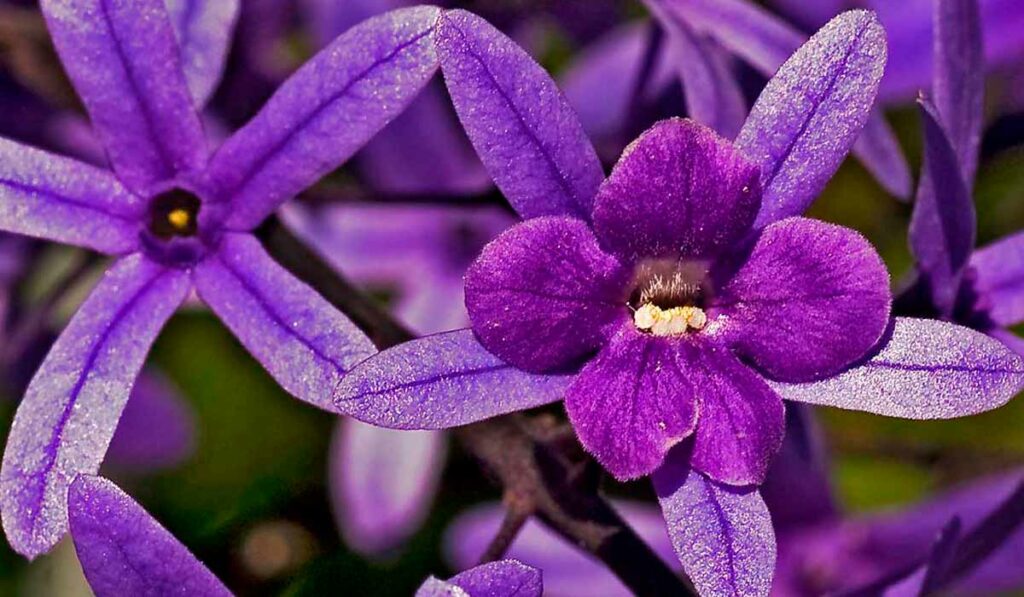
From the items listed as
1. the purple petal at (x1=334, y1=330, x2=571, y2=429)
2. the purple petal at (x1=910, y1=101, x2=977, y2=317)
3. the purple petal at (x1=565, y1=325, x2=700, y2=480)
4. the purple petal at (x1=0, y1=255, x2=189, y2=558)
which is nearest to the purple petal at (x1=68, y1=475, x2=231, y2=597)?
the purple petal at (x1=0, y1=255, x2=189, y2=558)

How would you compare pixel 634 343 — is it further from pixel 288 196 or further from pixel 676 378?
pixel 288 196

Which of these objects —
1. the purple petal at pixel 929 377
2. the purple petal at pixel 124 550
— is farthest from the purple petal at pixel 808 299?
the purple petal at pixel 124 550

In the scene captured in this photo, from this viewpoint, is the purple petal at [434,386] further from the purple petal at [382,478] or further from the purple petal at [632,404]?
the purple petal at [382,478]

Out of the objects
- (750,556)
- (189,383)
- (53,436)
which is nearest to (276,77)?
(189,383)

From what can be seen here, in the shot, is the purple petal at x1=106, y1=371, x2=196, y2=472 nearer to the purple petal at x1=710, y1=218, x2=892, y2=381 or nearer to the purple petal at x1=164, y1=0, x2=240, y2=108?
the purple petal at x1=164, y1=0, x2=240, y2=108

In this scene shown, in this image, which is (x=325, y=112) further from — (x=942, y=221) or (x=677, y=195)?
(x=942, y=221)

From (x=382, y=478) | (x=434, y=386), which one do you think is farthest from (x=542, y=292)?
(x=382, y=478)

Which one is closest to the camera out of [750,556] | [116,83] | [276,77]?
[750,556]
